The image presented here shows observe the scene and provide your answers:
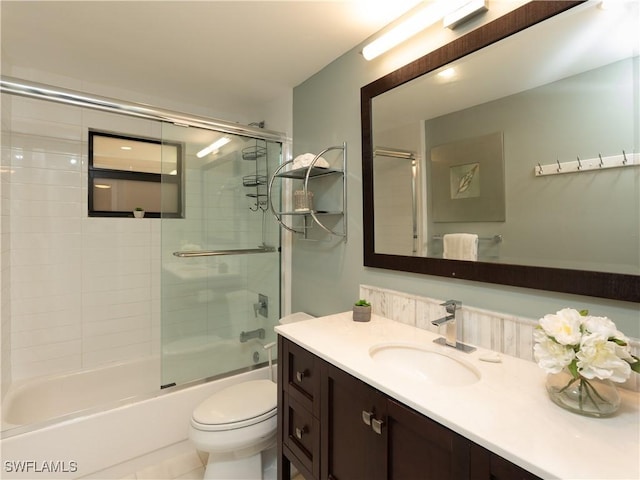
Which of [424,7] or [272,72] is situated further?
[272,72]

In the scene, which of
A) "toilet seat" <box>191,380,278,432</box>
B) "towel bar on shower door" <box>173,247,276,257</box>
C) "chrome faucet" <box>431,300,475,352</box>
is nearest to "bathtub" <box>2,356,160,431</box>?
"toilet seat" <box>191,380,278,432</box>

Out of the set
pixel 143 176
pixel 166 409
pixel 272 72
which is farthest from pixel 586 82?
pixel 143 176

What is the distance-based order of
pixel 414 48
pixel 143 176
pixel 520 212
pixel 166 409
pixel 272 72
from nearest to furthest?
pixel 520 212, pixel 414 48, pixel 166 409, pixel 272 72, pixel 143 176

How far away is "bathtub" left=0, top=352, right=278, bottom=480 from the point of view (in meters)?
1.48

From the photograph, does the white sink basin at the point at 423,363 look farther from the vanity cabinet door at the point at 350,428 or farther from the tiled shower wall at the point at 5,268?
the tiled shower wall at the point at 5,268

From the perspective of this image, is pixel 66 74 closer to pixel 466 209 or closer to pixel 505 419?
pixel 466 209

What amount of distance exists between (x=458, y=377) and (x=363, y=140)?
3.85 feet

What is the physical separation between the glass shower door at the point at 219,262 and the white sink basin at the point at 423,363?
4.20 feet

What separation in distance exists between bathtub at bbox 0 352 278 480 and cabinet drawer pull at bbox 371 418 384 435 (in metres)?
1.37

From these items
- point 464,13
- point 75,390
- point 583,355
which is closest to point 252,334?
point 75,390

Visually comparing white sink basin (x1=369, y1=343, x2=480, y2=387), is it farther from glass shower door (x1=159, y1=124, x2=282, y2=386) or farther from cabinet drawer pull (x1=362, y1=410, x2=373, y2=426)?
glass shower door (x1=159, y1=124, x2=282, y2=386)

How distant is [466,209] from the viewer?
1.23 m

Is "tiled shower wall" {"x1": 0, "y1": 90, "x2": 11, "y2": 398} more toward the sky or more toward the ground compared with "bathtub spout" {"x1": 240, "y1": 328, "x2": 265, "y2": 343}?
more toward the sky

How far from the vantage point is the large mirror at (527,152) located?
87cm
